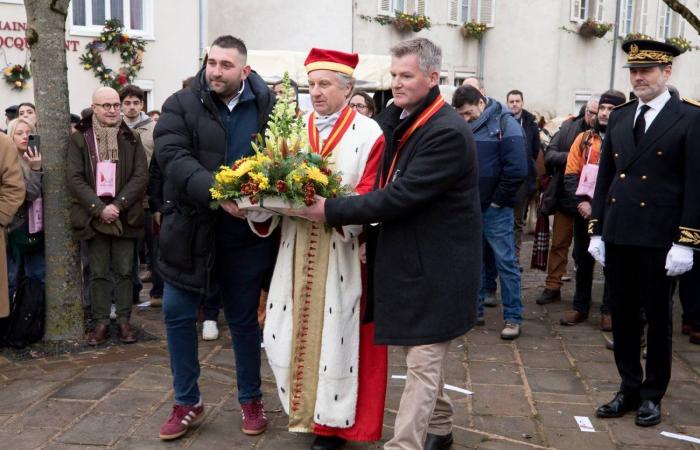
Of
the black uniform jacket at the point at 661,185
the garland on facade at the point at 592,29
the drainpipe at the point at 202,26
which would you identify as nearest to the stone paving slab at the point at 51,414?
the black uniform jacket at the point at 661,185

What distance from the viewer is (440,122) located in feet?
12.7

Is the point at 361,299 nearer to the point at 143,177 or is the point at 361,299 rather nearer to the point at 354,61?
the point at 354,61

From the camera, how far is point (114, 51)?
16.5 metres

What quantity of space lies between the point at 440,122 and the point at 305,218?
824mm

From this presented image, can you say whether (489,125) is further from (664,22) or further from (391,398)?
(664,22)

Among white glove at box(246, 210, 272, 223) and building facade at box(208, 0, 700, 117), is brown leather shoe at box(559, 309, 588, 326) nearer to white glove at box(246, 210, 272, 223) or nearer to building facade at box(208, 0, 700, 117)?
Result: white glove at box(246, 210, 272, 223)

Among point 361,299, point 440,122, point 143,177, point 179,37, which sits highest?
point 179,37

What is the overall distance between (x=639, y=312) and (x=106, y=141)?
413cm

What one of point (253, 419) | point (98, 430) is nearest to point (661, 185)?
point (253, 419)

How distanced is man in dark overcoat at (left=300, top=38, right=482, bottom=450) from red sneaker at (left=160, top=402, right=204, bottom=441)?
1.27 metres

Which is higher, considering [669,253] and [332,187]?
[332,187]

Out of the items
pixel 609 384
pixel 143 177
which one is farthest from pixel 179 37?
pixel 609 384

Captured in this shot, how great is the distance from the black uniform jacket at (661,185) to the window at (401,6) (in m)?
16.9

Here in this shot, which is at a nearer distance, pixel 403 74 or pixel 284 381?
pixel 403 74
